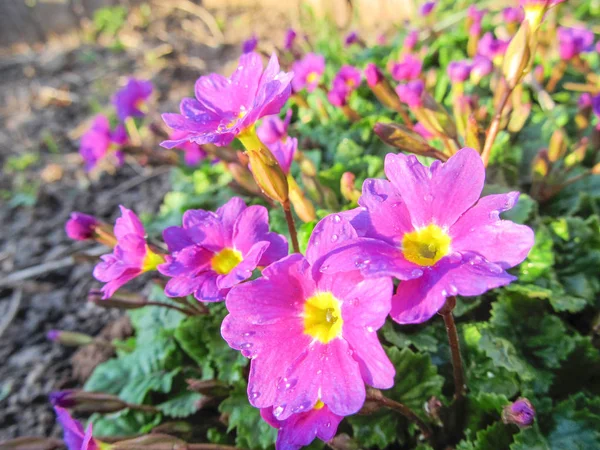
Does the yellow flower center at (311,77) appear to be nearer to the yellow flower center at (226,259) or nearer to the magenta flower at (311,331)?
the yellow flower center at (226,259)

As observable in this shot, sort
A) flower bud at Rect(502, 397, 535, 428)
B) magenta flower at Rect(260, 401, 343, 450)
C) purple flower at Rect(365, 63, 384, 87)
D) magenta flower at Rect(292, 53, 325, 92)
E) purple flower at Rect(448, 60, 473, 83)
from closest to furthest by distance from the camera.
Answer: magenta flower at Rect(260, 401, 343, 450) → flower bud at Rect(502, 397, 535, 428) → purple flower at Rect(365, 63, 384, 87) → purple flower at Rect(448, 60, 473, 83) → magenta flower at Rect(292, 53, 325, 92)

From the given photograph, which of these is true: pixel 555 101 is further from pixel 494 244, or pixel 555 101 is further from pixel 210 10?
pixel 210 10

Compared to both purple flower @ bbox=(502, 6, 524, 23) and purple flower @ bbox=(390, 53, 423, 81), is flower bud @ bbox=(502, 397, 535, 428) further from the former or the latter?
purple flower @ bbox=(502, 6, 524, 23)

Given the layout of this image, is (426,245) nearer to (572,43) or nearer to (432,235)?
(432,235)

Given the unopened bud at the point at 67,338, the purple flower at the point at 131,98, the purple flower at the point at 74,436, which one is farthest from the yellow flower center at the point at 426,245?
the purple flower at the point at 131,98

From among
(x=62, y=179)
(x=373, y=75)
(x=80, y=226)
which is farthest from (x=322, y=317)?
(x=62, y=179)

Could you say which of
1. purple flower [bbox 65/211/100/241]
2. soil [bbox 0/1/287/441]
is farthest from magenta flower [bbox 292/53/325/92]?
purple flower [bbox 65/211/100/241]

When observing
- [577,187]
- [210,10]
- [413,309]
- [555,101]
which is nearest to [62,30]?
[210,10]
